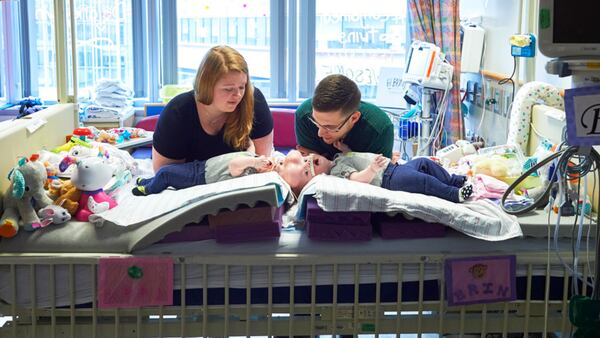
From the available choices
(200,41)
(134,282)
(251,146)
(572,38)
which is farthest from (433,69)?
(134,282)

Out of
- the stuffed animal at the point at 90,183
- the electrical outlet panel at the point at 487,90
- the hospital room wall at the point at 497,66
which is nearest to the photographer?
the stuffed animal at the point at 90,183

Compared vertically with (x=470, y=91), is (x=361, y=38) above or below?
above

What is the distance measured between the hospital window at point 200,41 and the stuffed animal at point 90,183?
3958 mm

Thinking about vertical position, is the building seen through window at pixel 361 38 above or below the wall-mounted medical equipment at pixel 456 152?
above

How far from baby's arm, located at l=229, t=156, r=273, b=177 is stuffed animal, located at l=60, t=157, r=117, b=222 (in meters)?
0.39

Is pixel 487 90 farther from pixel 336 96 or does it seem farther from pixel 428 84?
pixel 336 96

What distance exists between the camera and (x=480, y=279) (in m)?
2.03

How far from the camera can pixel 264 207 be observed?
2021 mm

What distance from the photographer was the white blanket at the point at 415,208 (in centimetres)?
201

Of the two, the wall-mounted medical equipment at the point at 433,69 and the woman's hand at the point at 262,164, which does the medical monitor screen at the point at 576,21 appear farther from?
the wall-mounted medical equipment at the point at 433,69

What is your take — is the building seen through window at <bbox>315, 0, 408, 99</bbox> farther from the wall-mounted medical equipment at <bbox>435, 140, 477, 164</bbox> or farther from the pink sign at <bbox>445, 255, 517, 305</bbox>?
the pink sign at <bbox>445, 255, 517, 305</bbox>

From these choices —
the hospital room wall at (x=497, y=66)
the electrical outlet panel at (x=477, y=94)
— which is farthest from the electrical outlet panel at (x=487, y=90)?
the electrical outlet panel at (x=477, y=94)

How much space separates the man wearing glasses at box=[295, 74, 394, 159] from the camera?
2322 mm

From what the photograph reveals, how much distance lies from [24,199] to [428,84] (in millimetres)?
2874
